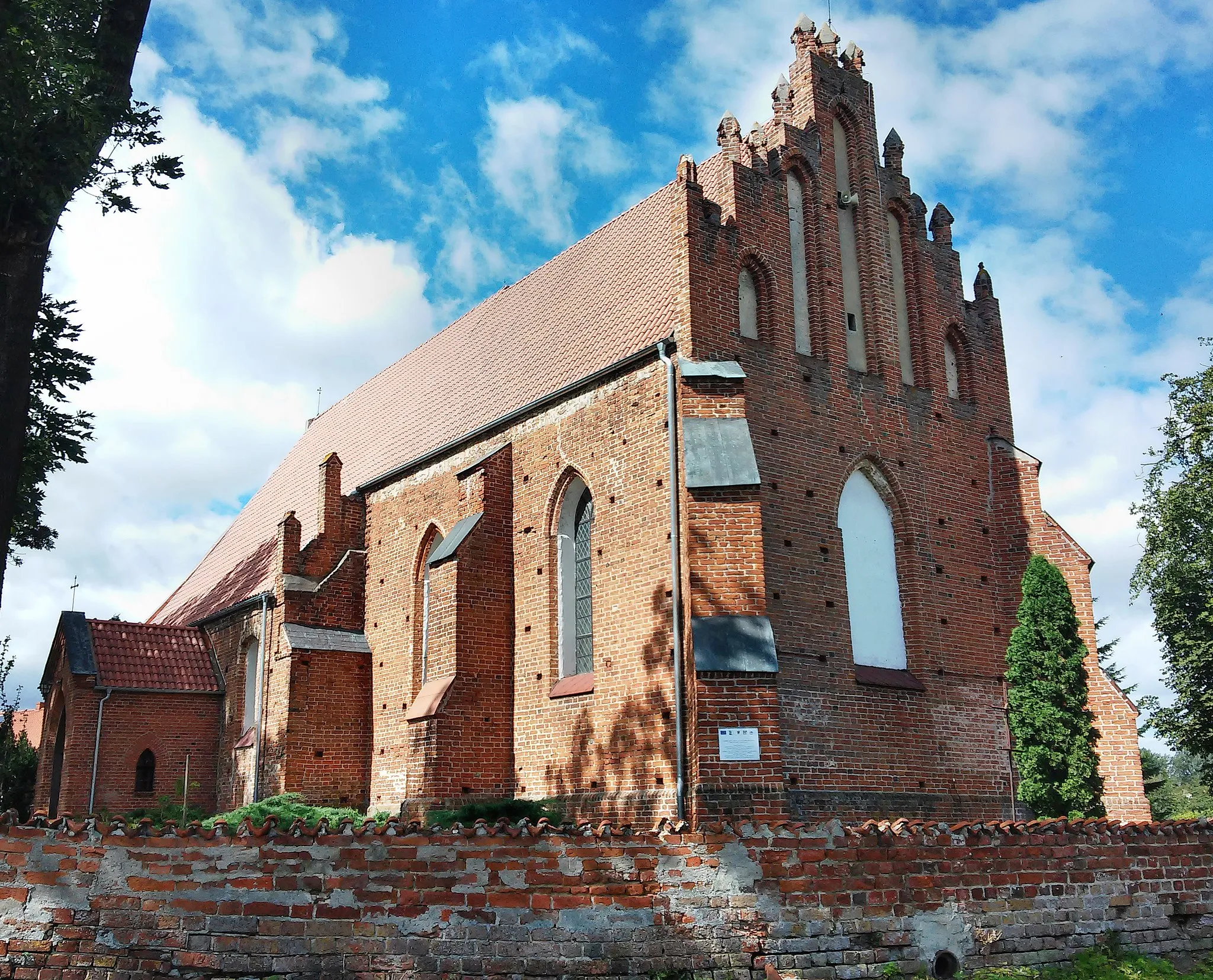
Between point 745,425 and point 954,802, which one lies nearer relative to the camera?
point 745,425

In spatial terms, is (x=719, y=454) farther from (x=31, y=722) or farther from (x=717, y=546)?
(x=31, y=722)

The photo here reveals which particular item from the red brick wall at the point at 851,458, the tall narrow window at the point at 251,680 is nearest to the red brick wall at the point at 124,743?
the tall narrow window at the point at 251,680

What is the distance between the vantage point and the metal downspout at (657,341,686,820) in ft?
41.8

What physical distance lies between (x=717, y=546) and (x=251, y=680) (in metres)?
12.6

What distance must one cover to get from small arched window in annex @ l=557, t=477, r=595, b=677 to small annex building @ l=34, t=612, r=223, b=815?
10.4 meters

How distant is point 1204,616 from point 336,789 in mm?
17286

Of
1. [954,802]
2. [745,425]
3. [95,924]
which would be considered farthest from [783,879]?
[954,802]

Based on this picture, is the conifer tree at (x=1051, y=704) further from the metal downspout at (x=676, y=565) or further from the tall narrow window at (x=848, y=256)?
the metal downspout at (x=676, y=565)

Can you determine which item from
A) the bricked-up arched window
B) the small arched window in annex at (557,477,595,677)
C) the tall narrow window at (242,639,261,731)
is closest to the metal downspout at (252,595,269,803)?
the tall narrow window at (242,639,261,731)

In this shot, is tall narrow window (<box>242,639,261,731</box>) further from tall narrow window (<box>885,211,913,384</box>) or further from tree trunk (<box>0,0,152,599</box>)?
tall narrow window (<box>885,211,913,384</box>)

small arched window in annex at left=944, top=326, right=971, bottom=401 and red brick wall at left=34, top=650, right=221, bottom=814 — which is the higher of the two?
small arched window in annex at left=944, top=326, right=971, bottom=401

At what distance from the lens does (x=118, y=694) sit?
21859 mm

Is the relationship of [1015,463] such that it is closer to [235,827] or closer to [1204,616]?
[1204,616]

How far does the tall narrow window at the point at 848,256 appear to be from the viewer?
16.3 metres
